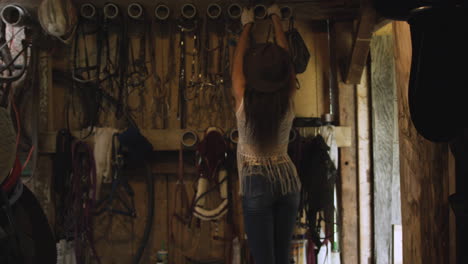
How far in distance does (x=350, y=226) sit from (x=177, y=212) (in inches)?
54.6

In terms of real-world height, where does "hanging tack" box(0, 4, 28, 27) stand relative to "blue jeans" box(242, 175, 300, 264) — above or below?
above

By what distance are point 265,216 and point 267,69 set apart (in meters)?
0.82

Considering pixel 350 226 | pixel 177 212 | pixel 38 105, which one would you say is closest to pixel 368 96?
pixel 350 226

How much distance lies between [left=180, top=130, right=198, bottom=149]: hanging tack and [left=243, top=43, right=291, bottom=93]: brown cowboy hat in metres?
1.02

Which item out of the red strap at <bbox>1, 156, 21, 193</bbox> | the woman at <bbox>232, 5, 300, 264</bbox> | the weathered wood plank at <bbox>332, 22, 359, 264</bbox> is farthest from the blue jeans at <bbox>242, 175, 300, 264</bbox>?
the red strap at <bbox>1, 156, 21, 193</bbox>

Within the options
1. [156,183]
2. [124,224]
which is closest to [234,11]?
[156,183]

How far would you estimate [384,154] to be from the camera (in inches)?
129

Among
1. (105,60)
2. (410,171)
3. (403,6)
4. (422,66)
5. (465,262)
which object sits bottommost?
(465,262)

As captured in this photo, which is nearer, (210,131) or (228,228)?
(210,131)

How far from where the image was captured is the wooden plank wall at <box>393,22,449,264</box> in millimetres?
1521

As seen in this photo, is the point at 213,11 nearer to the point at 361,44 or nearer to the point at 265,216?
the point at 361,44

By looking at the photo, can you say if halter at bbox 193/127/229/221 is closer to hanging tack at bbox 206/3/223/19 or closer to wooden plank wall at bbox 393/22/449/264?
hanging tack at bbox 206/3/223/19

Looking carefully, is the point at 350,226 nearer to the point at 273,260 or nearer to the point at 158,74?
the point at 273,260

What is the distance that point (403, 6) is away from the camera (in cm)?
116
